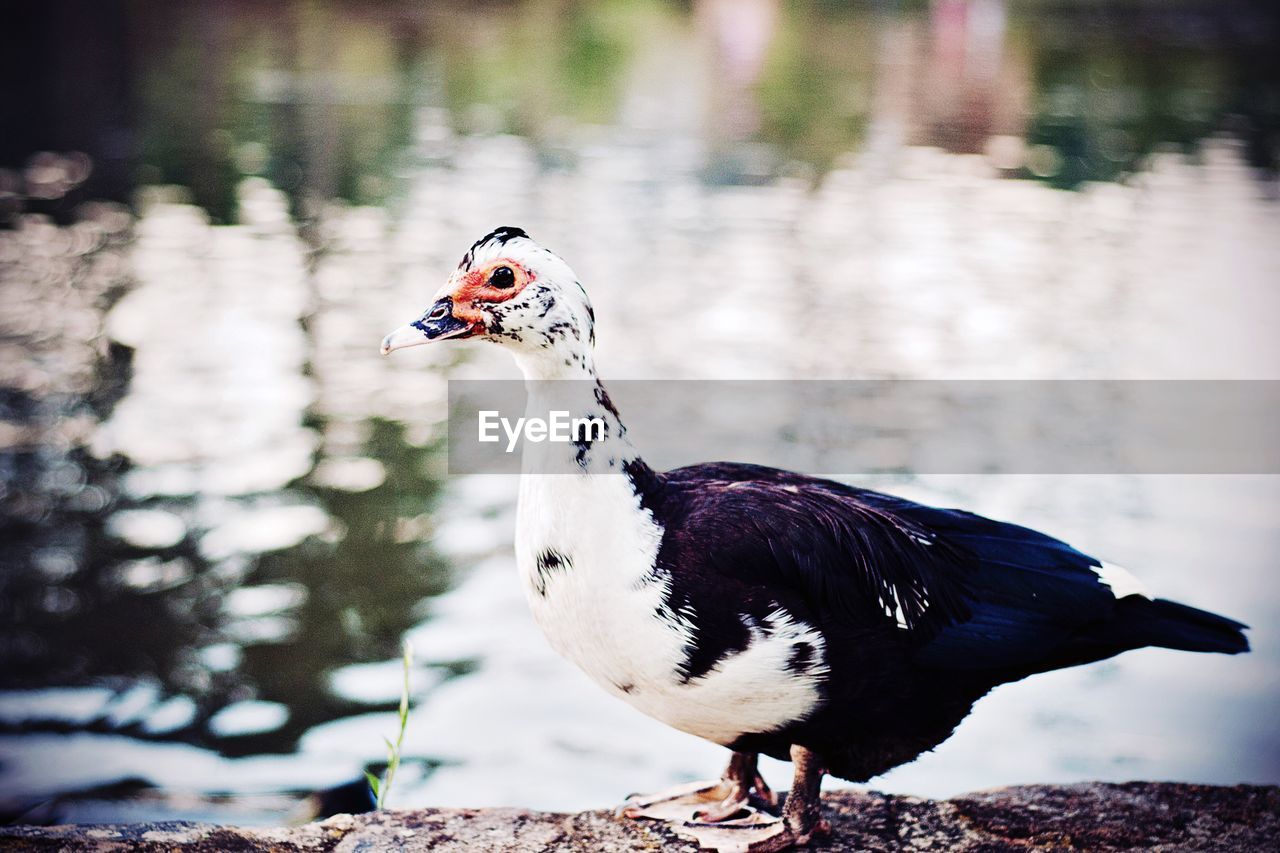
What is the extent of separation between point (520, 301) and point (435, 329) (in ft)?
0.81

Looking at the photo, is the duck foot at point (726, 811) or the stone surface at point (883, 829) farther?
the duck foot at point (726, 811)

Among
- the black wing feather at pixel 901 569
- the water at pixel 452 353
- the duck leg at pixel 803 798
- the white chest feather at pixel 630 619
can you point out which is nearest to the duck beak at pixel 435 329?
the white chest feather at pixel 630 619

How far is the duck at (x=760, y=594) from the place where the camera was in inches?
120

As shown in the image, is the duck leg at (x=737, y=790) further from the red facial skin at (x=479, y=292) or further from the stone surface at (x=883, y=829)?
the red facial skin at (x=479, y=292)

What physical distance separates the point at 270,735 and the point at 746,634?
3.36m

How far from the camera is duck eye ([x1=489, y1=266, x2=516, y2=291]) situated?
10.2 ft

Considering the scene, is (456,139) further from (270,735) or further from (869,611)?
(869,611)

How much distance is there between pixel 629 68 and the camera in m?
23.8

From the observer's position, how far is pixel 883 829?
3.46 m

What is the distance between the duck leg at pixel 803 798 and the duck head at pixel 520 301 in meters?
1.13

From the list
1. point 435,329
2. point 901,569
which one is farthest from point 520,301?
point 901,569

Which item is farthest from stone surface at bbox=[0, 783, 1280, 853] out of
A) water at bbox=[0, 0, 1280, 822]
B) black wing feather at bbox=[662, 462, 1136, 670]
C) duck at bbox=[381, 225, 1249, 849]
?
water at bbox=[0, 0, 1280, 822]

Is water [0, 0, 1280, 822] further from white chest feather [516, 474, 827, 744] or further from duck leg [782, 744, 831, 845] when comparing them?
white chest feather [516, 474, 827, 744]

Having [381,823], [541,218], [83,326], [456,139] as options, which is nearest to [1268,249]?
[541,218]
